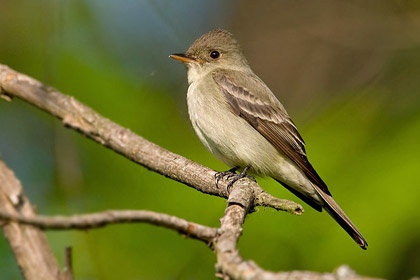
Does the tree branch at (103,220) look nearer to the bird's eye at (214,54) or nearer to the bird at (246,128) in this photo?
the bird at (246,128)

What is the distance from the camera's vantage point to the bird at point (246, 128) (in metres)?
4.53

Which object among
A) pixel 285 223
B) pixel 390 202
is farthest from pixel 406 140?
pixel 285 223

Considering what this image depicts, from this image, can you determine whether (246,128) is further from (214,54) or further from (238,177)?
(214,54)

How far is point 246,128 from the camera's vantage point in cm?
483

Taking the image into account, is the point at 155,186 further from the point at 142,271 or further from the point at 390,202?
the point at 390,202

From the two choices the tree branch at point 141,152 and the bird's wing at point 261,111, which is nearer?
the tree branch at point 141,152

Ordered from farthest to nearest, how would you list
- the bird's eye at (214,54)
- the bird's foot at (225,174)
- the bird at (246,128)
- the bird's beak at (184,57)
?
the bird's eye at (214,54) → the bird's beak at (184,57) → the bird at (246,128) → the bird's foot at (225,174)

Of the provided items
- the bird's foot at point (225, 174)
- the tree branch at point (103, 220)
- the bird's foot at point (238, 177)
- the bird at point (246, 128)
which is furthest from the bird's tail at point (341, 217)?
the tree branch at point (103, 220)

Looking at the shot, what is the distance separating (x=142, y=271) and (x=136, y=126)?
1205mm

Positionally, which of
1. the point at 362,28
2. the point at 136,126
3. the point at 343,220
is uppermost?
the point at 362,28

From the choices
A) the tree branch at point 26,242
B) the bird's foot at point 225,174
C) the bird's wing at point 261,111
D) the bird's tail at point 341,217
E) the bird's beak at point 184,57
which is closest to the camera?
the tree branch at point 26,242

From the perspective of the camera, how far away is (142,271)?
13.1ft

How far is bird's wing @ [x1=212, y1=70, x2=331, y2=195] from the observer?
15.5ft

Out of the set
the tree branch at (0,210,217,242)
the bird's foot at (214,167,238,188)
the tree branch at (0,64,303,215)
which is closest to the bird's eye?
the bird's foot at (214,167,238,188)
